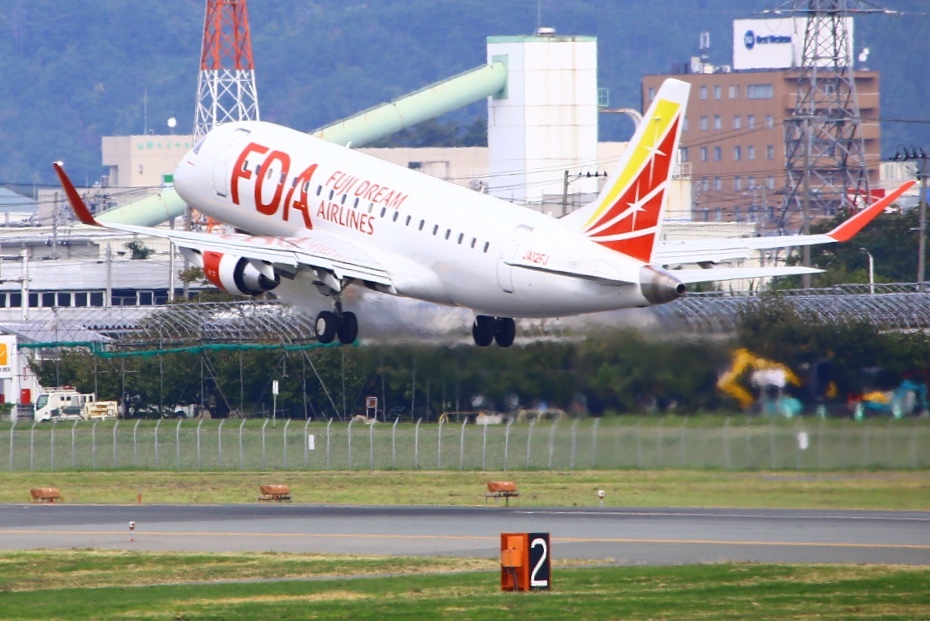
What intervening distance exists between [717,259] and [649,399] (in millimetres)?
6456

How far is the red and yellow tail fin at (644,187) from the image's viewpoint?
43938 mm

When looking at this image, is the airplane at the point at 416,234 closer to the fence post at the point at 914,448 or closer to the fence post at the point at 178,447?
the fence post at the point at 914,448

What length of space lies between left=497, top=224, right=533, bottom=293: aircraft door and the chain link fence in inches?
194

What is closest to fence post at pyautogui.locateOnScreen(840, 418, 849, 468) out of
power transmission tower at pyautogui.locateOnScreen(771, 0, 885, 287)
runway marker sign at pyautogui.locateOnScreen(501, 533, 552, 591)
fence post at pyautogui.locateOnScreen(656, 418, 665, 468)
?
fence post at pyautogui.locateOnScreen(656, 418, 665, 468)

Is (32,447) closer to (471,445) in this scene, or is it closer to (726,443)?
(471,445)

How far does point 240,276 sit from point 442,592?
18957 mm

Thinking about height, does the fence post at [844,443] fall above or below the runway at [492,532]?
above

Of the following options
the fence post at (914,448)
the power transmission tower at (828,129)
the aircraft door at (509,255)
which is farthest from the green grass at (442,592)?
the power transmission tower at (828,129)

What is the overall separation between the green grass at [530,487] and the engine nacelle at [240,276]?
9858 mm

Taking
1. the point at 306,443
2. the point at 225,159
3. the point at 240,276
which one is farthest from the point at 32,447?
the point at 240,276

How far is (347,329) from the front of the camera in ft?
169

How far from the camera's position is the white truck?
3351 inches

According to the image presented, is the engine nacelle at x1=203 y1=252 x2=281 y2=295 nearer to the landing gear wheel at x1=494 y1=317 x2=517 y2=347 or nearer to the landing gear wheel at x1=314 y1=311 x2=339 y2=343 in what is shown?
the landing gear wheel at x1=314 y1=311 x2=339 y2=343

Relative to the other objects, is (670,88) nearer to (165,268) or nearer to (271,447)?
(271,447)
